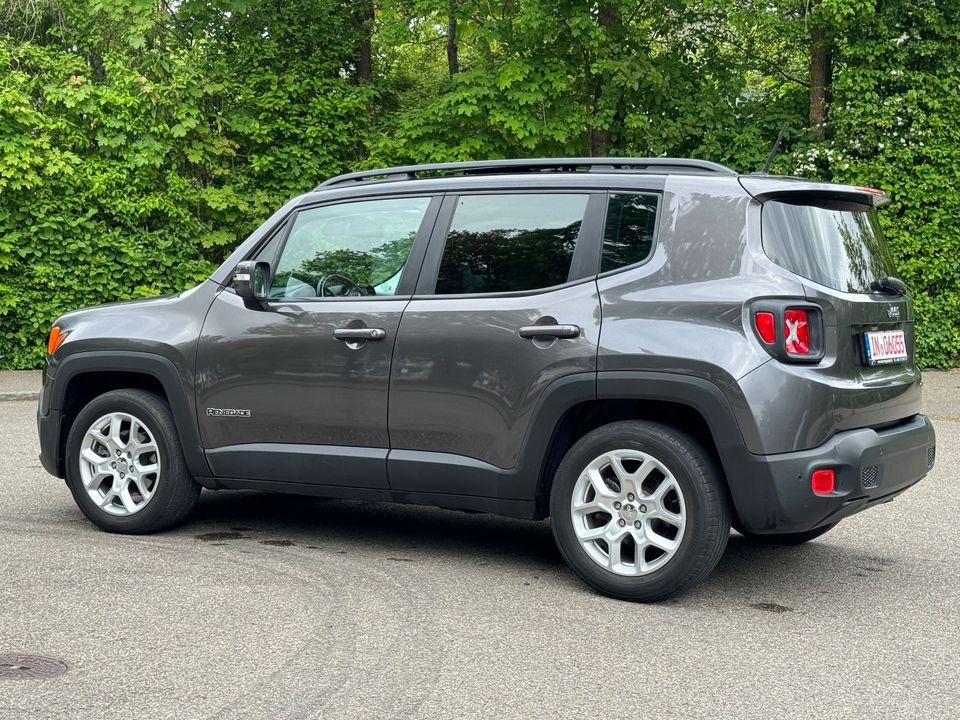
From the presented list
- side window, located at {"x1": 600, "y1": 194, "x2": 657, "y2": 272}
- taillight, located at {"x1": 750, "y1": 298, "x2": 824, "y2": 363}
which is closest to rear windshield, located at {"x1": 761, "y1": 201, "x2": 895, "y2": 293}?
taillight, located at {"x1": 750, "y1": 298, "x2": 824, "y2": 363}

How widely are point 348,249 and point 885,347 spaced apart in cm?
259

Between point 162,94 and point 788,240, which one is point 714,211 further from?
point 162,94

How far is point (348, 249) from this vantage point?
6340mm

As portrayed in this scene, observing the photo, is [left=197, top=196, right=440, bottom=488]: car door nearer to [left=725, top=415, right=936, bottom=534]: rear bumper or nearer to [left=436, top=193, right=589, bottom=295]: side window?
[left=436, top=193, right=589, bottom=295]: side window

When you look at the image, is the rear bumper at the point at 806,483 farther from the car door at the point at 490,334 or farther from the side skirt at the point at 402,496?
the side skirt at the point at 402,496

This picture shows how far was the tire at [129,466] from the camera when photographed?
6664mm

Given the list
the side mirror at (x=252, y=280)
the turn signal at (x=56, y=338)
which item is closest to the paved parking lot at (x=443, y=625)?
the turn signal at (x=56, y=338)

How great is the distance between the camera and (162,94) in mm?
16438

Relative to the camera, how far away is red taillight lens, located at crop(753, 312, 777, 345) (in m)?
5.19

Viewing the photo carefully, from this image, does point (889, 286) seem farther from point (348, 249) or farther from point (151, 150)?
point (151, 150)

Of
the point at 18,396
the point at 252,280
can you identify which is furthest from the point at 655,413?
the point at 18,396

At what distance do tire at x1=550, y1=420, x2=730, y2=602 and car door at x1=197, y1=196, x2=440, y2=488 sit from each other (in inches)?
40.0

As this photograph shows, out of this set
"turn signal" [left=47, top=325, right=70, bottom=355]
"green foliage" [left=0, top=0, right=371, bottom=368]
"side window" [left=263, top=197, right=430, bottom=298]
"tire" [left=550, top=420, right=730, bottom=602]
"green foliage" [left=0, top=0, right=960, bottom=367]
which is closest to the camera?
"tire" [left=550, top=420, right=730, bottom=602]

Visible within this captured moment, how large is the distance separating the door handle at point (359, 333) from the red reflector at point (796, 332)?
189cm
